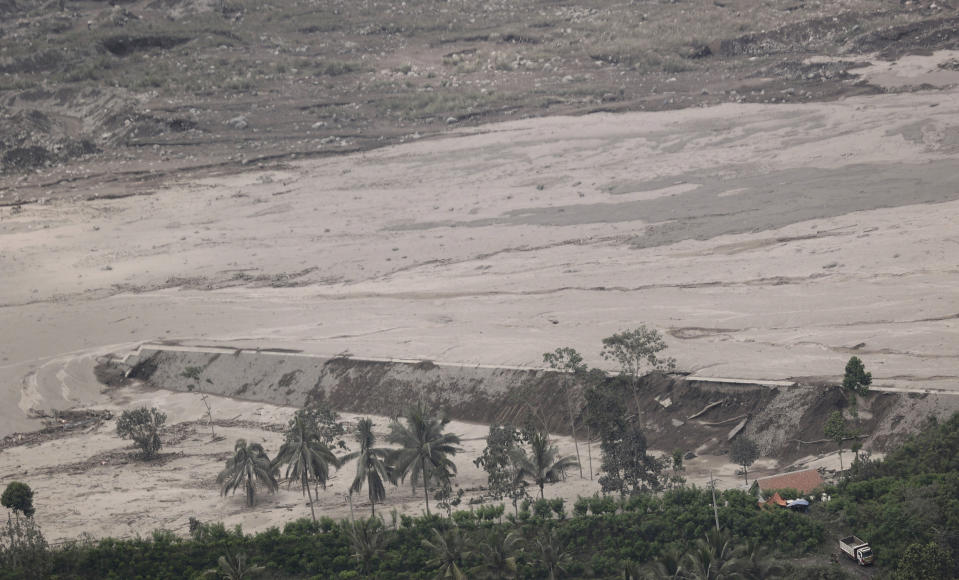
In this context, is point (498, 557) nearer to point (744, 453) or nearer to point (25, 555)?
point (744, 453)

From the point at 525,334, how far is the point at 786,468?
17427 millimetres

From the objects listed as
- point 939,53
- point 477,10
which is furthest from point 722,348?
point 477,10

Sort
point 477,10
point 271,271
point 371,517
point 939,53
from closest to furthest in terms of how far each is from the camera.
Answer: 1. point 371,517
2. point 271,271
3. point 939,53
4. point 477,10

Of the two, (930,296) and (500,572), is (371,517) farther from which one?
(930,296)

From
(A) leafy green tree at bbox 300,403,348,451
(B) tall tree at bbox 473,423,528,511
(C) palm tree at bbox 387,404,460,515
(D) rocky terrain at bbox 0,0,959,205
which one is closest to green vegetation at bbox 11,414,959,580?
(B) tall tree at bbox 473,423,528,511

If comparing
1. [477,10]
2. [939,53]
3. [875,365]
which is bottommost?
[875,365]

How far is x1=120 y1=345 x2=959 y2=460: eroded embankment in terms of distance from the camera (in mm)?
44156

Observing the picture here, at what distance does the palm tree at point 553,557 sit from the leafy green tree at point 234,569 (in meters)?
8.93

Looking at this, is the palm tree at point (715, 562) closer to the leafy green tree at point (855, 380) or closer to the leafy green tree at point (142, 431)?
the leafy green tree at point (855, 380)

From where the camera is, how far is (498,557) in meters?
36.6

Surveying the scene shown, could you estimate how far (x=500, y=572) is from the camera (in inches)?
1439

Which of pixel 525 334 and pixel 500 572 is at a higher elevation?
pixel 525 334

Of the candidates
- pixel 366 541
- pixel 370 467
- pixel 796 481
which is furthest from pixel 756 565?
pixel 370 467

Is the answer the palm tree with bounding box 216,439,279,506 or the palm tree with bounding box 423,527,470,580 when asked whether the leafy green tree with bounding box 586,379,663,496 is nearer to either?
the palm tree with bounding box 423,527,470,580
